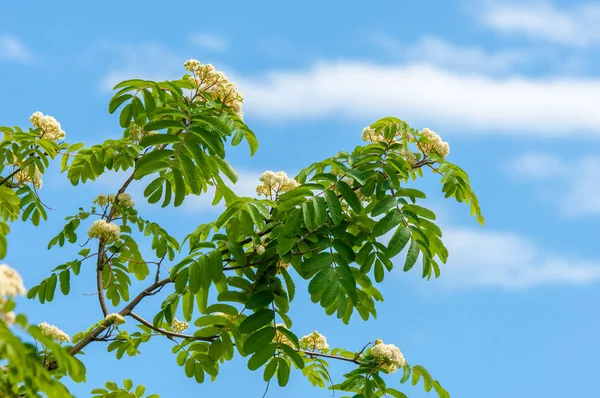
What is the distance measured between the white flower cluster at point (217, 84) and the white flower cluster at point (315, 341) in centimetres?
205

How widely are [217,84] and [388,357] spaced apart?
2857 millimetres

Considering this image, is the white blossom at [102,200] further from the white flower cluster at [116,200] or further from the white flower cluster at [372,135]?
the white flower cluster at [372,135]

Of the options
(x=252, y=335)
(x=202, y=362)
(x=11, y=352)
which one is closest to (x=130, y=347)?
(x=202, y=362)

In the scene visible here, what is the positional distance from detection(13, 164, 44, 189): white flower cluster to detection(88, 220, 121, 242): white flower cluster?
1186 mm

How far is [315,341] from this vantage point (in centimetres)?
685

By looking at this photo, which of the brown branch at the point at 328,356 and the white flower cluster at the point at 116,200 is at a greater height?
the white flower cluster at the point at 116,200

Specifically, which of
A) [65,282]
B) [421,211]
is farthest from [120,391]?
[421,211]

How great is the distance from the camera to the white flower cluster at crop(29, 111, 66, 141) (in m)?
7.27

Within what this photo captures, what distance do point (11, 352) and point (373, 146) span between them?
11.6 feet

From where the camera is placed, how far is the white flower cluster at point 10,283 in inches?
135

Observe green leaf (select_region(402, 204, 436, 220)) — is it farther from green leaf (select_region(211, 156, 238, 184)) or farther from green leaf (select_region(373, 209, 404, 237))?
green leaf (select_region(211, 156, 238, 184))

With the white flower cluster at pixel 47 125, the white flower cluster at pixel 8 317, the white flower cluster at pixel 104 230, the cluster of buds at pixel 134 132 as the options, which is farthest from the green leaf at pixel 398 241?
the white flower cluster at pixel 47 125

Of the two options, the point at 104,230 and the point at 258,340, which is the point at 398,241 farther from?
the point at 104,230

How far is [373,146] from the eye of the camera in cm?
619
